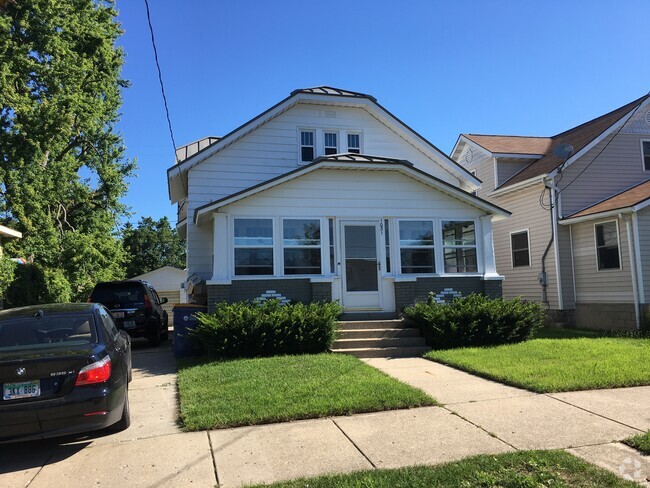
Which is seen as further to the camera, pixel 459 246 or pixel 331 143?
pixel 331 143

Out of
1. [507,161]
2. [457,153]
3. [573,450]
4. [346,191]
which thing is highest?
[457,153]

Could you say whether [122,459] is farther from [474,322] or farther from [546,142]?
[546,142]

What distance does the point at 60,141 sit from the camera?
21672 millimetres

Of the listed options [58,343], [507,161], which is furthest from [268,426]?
[507,161]

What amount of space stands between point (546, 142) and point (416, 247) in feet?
39.4

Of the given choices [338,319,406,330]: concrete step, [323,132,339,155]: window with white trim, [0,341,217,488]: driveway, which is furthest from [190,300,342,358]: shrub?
[323,132,339,155]: window with white trim

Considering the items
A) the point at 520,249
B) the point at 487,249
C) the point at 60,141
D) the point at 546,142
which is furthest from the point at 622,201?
the point at 60,141

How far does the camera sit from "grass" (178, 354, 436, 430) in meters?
5.64

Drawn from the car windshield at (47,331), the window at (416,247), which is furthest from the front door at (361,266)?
the car windshield at (47,331)

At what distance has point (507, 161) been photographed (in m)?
19.0

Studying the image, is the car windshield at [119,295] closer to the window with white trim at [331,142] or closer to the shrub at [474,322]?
the window with white trim at [331,142]

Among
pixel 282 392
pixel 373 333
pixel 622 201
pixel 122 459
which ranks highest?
pixel 622 201

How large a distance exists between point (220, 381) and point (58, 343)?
2.62 metres

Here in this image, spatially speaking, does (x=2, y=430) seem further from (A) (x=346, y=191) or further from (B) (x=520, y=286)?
(B) (x=520, y=286)
